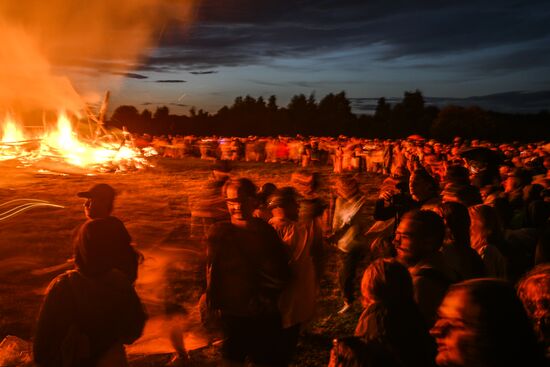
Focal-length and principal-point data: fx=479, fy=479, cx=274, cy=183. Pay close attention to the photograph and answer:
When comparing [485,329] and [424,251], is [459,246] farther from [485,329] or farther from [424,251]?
[485,329]

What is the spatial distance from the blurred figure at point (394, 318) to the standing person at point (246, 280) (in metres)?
1.24

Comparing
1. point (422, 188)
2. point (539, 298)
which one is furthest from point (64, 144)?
point (539, 298)

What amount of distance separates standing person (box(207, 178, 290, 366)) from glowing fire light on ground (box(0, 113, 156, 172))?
16.3 meters

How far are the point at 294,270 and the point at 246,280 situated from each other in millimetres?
597

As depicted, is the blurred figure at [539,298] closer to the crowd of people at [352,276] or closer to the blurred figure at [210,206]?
the crowd of people at [352,276]

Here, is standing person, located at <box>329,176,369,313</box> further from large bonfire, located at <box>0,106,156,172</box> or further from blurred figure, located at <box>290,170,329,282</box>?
large bonfire, located at <box>0,106,156,172</box>

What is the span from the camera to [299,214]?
4625mm

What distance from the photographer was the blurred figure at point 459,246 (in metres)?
3.25

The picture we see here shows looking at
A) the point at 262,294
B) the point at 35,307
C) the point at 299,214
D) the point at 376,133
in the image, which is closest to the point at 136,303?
the point at 262,294

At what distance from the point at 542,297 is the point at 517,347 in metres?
0.66

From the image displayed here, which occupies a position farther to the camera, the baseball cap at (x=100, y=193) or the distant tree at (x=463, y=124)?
the distant tree at (x=463, y=124)

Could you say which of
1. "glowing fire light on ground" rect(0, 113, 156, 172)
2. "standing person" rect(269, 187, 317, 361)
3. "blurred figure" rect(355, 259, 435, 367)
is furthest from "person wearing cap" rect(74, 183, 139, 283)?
"glowing fire light on ground" rect(0, 113, 156, 172)

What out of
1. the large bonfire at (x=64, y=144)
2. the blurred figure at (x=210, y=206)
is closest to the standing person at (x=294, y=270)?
the blurred figure at (x=210, y=206)

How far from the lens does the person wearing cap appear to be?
2854 mm
